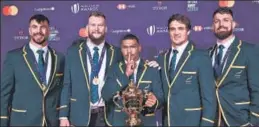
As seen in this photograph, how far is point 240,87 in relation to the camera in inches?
141

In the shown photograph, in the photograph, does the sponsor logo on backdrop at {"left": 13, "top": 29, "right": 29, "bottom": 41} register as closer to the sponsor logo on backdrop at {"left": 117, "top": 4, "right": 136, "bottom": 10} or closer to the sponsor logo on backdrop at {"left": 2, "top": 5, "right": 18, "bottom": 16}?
the sponsor logo on backdrop at {"left": 2, "top": 5, "right": 18, "bottom": 16}

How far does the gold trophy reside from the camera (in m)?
3.38

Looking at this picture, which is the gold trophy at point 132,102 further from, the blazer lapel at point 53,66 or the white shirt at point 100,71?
the blazer lapel at point 53,66

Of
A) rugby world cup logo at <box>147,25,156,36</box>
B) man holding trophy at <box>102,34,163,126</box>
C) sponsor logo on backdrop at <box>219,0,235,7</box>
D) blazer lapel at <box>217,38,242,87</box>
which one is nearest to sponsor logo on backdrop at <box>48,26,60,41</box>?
rugby world cup logo at <box>147,25,156,36</box>

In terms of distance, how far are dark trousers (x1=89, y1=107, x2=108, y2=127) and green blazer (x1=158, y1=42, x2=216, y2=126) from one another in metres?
0.55

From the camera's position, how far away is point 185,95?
140 inches

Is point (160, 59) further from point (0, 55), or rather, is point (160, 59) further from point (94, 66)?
point (0, 55)

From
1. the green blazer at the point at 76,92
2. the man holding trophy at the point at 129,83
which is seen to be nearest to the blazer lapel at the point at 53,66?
the green blazer at the point at 76,92

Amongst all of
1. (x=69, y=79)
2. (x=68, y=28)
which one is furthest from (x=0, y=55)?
(x=69, y=79)

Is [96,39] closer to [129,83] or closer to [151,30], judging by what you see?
[129,83]

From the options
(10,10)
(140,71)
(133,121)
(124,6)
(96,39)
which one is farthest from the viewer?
(10,10)

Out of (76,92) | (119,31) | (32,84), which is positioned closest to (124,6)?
(119,31)

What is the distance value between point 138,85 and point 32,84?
0.92m

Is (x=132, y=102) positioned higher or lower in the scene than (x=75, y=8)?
lower
